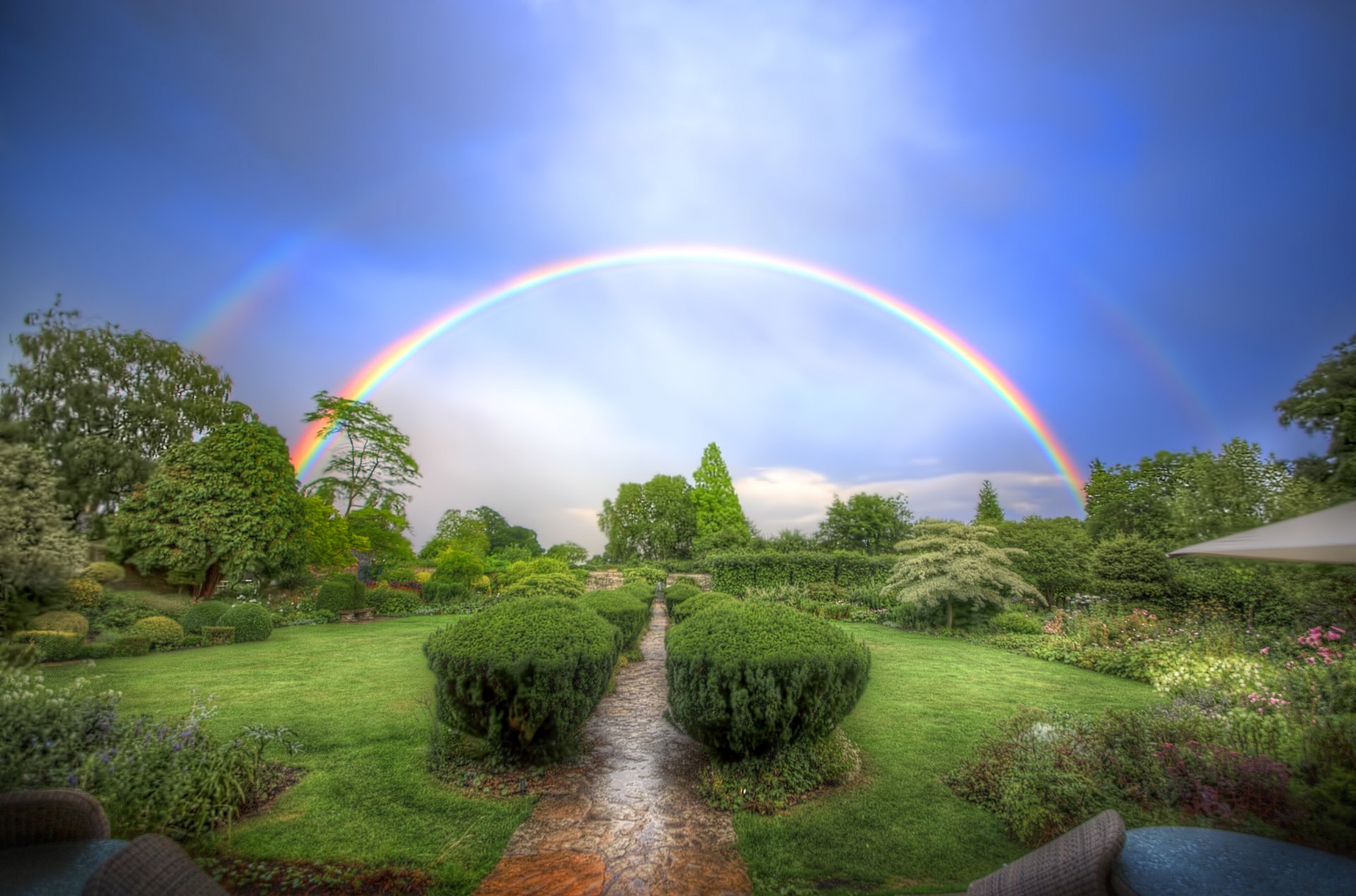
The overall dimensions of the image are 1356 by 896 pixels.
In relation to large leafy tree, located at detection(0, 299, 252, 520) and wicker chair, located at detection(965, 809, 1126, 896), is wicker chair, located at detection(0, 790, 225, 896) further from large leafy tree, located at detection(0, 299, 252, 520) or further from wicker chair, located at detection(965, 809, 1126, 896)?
wicker chair, located at detection(965, 809, 1126, 896)

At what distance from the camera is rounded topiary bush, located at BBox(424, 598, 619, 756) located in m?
4.73

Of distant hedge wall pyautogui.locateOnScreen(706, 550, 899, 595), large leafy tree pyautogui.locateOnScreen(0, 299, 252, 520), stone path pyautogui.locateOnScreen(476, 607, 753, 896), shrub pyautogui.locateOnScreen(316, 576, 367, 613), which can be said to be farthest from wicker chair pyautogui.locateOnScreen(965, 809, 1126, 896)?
distant hedge wall pyautogui.locateOnScreen(706, 550, 899, 595)

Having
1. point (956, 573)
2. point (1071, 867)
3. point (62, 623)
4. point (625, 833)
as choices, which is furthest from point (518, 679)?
point (956, 573)

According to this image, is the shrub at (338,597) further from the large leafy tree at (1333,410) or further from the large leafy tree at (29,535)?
the large leafy tree at (1333,410)

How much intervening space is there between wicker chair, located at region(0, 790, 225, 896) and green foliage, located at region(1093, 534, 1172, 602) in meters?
16.5

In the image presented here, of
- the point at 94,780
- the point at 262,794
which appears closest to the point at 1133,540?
the point at 262,794

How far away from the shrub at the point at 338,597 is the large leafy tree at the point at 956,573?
16.8 meters

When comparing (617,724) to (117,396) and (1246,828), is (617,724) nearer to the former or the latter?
(1246,828)

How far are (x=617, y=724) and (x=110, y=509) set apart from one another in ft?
22.3

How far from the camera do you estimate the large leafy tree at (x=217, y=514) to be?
54.9ft

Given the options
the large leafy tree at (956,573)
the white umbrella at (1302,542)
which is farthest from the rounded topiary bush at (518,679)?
the large leafy tree at (956,573)

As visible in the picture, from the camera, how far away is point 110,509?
6.94m

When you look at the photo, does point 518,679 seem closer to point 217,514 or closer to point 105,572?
point 105,572

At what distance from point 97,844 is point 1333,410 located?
13206 mm
